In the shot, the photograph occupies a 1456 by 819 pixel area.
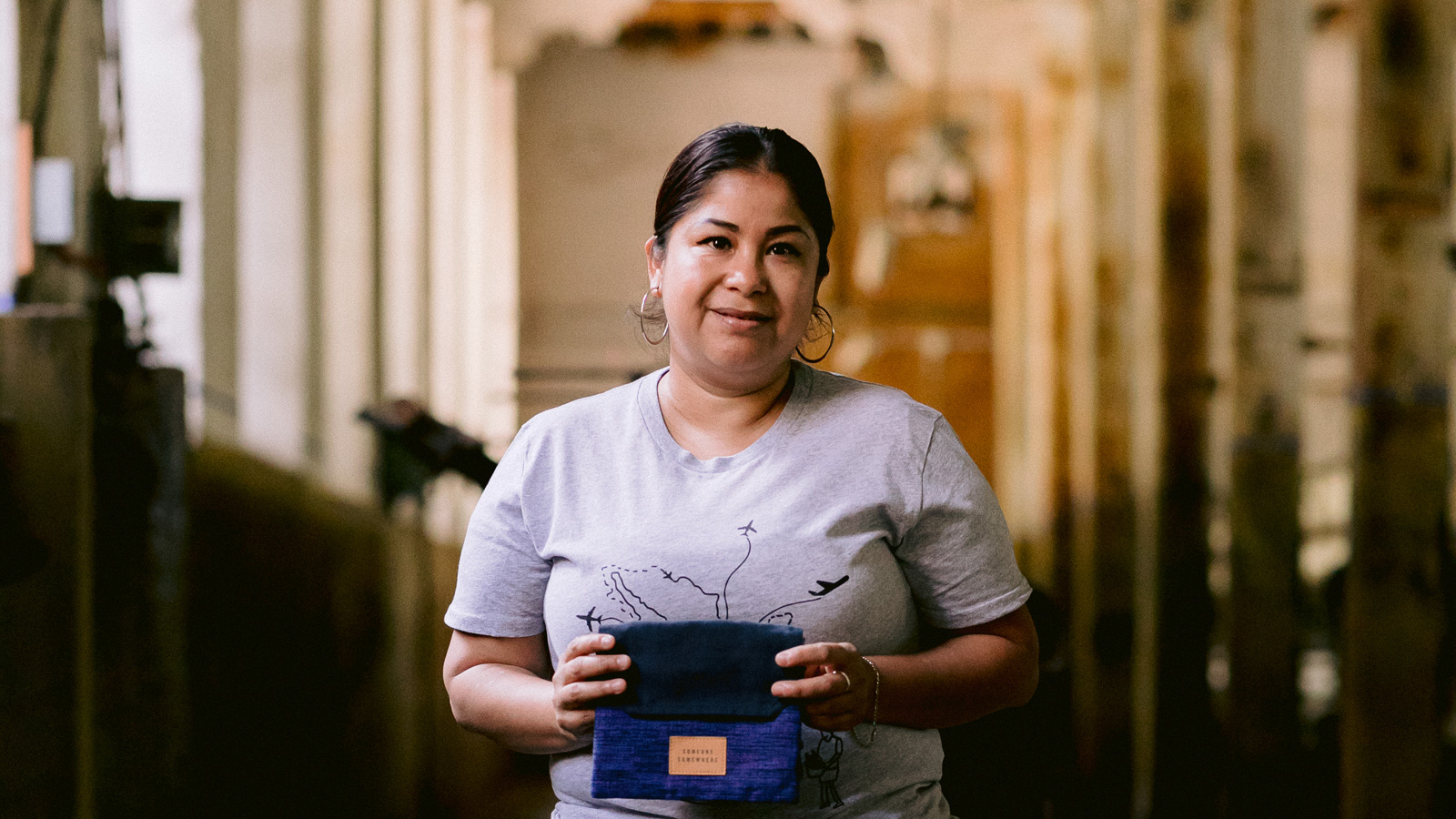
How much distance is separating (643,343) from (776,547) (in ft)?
1.77

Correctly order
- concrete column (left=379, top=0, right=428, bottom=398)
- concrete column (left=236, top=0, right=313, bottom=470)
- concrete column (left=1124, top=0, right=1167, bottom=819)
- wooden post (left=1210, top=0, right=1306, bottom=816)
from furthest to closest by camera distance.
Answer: concrete column (left=379, top=0, right=428, bottom=398) < concrete column (left=1124, top=0, right=1167, bottom=819) < concrete column (left=236, top=0, right=313, bottom=470) < wooden post (left=1210, top=0, right=1306, bottom=816)

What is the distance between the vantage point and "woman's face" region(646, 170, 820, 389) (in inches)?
64.1

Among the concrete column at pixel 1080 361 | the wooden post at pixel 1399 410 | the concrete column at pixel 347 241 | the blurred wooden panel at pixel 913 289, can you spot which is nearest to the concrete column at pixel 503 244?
the blurred wooden panel at pixel 913 289

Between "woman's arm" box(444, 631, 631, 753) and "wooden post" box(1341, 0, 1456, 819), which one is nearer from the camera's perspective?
"woman's arm" box(444, 631, 631, 753)

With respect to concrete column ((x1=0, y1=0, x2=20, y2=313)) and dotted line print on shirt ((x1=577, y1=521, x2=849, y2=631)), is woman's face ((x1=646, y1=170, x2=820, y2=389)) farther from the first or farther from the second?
concrete column ((x1=0, y1=0, x2=20, y2=313))

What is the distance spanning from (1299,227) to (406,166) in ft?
12.8

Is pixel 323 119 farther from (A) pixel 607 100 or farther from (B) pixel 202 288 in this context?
(A) pixel 607 100

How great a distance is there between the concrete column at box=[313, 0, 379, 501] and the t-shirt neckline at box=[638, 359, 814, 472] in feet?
11.0

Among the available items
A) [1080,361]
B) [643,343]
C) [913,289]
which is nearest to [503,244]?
[913,289]

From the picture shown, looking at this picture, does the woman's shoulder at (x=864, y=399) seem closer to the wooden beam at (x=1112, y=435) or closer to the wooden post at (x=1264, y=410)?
the wooden post at (x=1264, y=410)

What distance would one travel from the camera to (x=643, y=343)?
6.50ft

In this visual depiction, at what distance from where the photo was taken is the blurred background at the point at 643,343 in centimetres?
257

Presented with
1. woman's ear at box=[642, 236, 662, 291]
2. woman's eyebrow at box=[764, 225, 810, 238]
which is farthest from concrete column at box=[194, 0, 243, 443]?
woman's eyebrow at box=[764, 225, 810, 238]

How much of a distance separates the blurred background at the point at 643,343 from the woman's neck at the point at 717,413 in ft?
0.99
